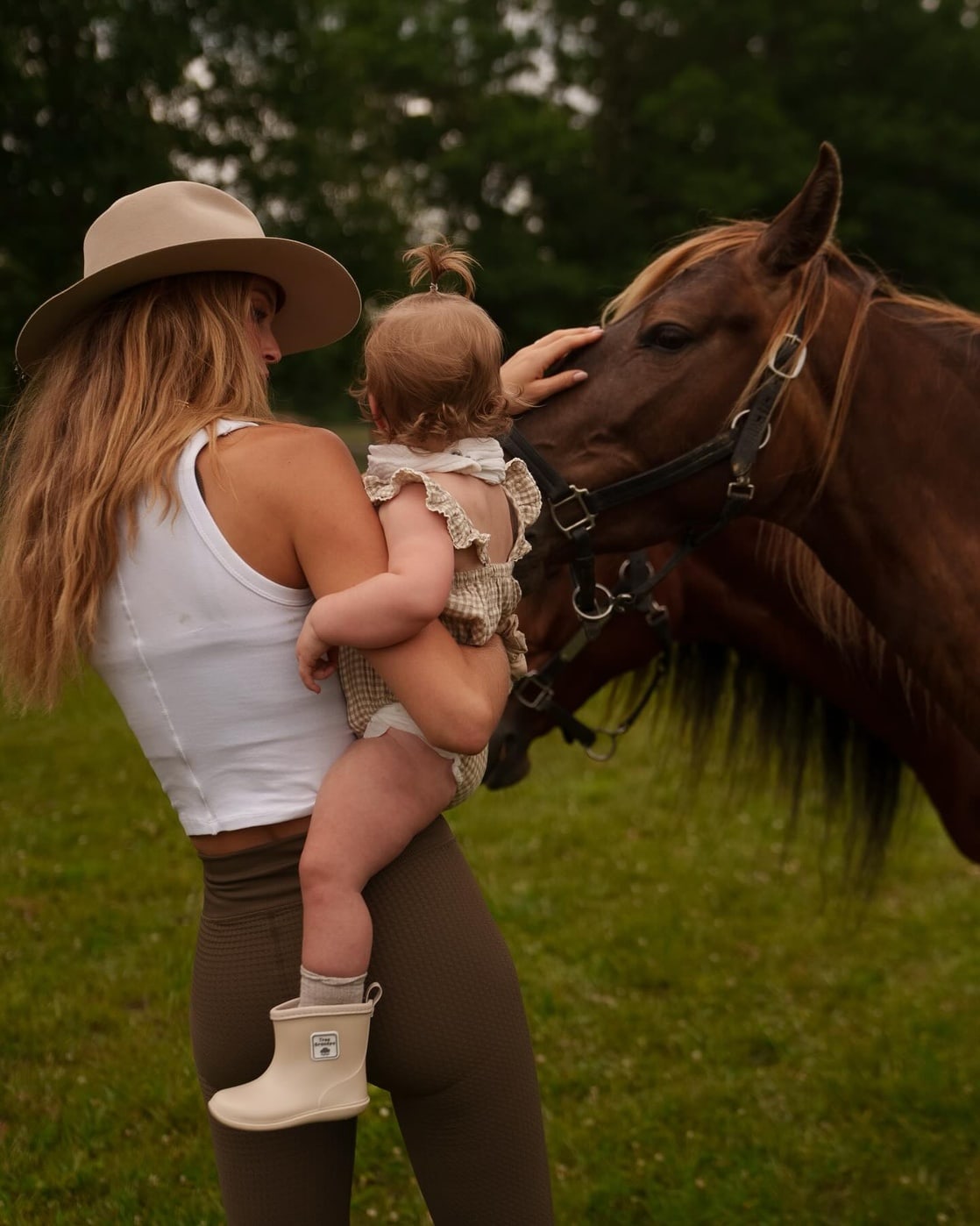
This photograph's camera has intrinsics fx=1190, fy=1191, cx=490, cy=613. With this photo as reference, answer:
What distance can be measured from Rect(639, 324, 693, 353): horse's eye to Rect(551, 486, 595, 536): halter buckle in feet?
1.05

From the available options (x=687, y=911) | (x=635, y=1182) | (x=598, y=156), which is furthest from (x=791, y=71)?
(x=635, y=1182)

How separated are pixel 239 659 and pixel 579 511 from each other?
102 cm

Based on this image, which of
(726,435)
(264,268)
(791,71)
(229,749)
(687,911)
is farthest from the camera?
(791,71)

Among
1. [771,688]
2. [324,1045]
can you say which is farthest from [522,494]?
[771,688]

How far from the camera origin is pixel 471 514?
1.68m

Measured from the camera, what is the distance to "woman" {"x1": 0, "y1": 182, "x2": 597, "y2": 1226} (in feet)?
5.11

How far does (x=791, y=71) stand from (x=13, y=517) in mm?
30879

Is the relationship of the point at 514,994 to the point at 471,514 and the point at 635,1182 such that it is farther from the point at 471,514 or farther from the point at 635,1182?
the point at 635,1182

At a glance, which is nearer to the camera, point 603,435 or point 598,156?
point 603,435

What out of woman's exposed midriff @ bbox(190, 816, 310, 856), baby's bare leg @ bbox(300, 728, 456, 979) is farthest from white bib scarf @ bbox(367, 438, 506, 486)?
woman's exposed midriff @ bbox(190, 816, 310, 856)

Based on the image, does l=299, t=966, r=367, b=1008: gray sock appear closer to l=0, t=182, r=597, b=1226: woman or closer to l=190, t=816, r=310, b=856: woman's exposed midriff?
l=0, t=182, r=597, b=1226: woman

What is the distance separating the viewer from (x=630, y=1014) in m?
4.48

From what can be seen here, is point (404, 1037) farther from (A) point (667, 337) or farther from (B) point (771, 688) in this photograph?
(B) point (771, 688)

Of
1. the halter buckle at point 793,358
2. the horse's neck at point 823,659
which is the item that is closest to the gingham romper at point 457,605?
the halter buckle at point 793,358
